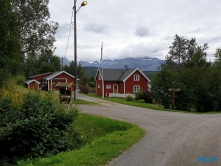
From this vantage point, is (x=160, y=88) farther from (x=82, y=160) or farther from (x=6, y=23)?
(x=82, y=160)

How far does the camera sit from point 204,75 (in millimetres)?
26844

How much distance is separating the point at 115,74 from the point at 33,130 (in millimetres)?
37861

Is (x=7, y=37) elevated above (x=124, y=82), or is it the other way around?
(x=7, y=37)

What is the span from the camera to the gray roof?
4367 centimetres

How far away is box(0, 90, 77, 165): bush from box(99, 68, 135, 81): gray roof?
3349 cm

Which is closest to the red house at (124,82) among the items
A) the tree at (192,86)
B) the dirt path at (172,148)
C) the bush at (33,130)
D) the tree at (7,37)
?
the tree at (192,86)

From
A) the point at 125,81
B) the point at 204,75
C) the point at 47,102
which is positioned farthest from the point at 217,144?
the point at 125,81

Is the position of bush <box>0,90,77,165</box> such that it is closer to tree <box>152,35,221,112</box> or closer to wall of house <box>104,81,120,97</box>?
tree <box>152,35,221,112</box>

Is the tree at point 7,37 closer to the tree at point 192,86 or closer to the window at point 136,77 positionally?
the tree at point 192,86

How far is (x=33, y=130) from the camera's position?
8125 millimetres

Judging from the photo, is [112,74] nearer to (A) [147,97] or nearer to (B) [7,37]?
(A) [147,97]

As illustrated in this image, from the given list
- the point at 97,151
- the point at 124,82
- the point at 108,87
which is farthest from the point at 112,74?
the point at 97,151

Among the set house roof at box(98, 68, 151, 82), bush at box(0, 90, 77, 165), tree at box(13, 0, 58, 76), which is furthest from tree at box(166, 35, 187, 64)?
bush at box(0, 90, 77, 165)

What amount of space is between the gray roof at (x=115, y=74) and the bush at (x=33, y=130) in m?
33.5
